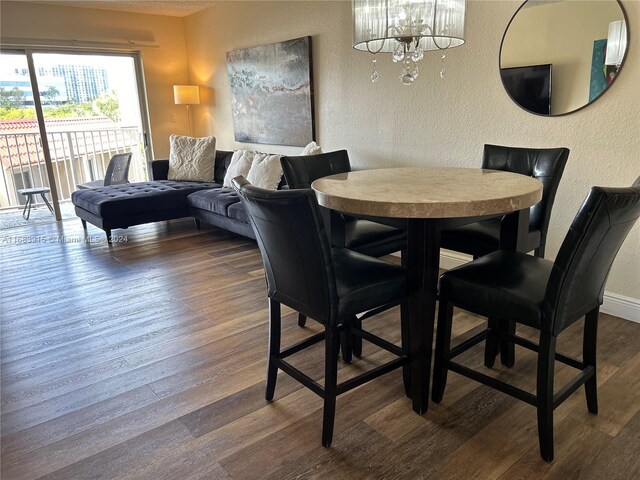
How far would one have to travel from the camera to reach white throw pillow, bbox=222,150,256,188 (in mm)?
4645

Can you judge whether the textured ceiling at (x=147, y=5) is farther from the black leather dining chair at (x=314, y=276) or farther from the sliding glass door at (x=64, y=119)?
the black leather dining chair at (x=314, y=276)

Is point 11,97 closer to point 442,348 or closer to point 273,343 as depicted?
point 273,343

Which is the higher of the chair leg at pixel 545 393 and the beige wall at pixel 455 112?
the beige wall at pixel 455 112

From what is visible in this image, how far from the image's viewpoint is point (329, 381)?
164 cm

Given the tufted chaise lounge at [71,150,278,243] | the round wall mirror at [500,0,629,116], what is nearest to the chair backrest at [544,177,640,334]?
the round wall mirror at [500,0,629,116]

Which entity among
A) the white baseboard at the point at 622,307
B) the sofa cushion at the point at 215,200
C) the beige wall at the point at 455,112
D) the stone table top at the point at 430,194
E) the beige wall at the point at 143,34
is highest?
the beige wall at the point at 143,34

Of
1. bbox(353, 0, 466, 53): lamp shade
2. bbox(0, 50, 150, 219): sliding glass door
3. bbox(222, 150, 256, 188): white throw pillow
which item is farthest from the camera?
bbox(0, 50, 150, 219): sliding glass door

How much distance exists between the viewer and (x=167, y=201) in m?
4.71

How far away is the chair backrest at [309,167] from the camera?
8.52ft

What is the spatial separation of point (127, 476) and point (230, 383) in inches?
23.9

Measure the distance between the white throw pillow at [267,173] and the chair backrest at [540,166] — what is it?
6.76 feet

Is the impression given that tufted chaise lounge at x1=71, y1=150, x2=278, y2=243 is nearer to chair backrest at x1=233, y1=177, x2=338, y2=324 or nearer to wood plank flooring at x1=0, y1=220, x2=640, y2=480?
wood plank flooring at x1=0, y1=220, x2=640, y2=480

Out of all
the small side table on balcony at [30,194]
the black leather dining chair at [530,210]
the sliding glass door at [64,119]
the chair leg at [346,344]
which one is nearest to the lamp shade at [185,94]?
the sliding glass door at [64,119]

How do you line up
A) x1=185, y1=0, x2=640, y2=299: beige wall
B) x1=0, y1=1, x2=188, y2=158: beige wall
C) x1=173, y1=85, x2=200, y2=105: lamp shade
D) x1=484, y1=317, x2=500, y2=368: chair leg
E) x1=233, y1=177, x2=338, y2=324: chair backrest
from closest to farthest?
x1=233, y1=177, x2=338, y2=324: chair backrest
x1=484, y1=317, x2=500, y2=368: chair leg
x1=185, y1=0, x2=640, y2=299: beige wall
x1=0, y1=1, x2=188, y2=158: beige wall
x1=173, y1=85, x2=200, y2=105: lamp shade
